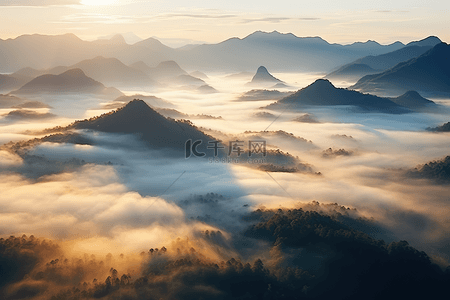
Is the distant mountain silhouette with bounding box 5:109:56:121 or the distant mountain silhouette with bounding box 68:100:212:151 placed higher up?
the distant mountain silhouette with bounding box 5:109:56:121

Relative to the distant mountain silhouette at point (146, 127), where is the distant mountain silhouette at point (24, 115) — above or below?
above

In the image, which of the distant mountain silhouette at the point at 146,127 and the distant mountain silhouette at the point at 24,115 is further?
the distant mountain silhouette at the point at 24,115

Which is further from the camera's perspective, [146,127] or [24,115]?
[24,115]

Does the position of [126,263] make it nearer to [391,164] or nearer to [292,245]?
[292,245]

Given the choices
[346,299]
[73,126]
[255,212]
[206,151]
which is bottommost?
[346,299]

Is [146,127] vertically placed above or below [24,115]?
below

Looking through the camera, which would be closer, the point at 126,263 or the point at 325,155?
the point at 126,263

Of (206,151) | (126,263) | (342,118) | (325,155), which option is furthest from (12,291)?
(342,118)

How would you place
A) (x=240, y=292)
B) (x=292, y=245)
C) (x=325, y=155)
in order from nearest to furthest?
(x=240, y=292)
(x=292, y=245)
(x=325, y=155)
